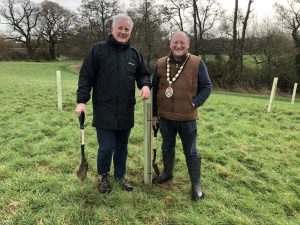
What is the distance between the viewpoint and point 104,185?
4.13m

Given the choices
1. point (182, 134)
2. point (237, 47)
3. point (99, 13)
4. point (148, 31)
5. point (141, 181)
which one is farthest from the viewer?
point (99, 13)

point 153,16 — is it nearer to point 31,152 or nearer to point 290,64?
point 290,64

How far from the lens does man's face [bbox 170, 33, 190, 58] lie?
390 cm

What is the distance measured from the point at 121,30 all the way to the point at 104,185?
1886 mm

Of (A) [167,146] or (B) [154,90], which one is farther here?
(A) [167,146]

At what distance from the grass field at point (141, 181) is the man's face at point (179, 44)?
1758 mm

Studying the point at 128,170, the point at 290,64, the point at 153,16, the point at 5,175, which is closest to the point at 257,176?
the point at 128,170

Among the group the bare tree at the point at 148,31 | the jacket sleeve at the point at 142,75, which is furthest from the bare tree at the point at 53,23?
the jacket sleeve at the point at 142,75

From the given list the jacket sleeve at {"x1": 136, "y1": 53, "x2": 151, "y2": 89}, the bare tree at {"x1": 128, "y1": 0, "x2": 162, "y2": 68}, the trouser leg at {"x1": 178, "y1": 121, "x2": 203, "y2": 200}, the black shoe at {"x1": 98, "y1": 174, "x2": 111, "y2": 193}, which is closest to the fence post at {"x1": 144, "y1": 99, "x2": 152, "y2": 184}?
the jacket sleeve at {"x1": 136, "y1": 53, "x2": 151, "y2": 89}

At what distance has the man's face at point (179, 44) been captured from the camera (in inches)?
154

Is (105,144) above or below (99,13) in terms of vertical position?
below

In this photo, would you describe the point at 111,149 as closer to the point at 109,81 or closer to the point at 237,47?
the point at 109,81

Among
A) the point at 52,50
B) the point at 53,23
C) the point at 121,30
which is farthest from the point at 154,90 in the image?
the point at 53,23

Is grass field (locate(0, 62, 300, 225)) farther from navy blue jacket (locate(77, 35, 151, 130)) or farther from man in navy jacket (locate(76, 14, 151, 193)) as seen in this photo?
navy blue jacket (locate(77, 35, 151, 130))
